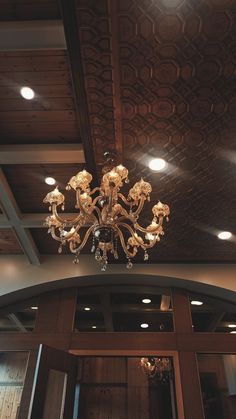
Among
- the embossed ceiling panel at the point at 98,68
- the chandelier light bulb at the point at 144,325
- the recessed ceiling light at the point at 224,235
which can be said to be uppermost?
the recessed ceiling light at the point at 224,235

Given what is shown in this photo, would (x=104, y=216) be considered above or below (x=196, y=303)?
below

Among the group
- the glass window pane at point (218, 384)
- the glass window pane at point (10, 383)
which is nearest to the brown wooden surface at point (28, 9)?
the glass window pane at point (218, 384)

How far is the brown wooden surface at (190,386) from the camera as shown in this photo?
3646 mm

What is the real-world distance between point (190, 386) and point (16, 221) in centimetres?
308

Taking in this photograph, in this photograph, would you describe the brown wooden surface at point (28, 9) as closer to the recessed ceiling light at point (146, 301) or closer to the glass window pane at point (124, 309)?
the glass window pane at point (124, 309)

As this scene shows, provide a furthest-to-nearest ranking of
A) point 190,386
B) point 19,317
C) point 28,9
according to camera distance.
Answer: point 19,317 → point 190,386 → point 28,9

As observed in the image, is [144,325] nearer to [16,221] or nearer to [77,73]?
[16,221]

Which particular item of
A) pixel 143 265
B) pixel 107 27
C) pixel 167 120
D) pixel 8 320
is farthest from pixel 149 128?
pixel 8 320

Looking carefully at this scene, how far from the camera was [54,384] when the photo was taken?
355 cm

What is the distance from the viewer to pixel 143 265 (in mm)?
4664

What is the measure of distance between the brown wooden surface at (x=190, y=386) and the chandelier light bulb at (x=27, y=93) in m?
3.67

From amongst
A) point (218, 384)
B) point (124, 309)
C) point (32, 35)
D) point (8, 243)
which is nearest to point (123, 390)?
point (218, 384)

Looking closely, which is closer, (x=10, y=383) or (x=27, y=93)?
(x=27, y=93)

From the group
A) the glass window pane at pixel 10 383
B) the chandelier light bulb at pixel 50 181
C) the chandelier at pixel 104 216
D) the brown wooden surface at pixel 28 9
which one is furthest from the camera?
the glass window pane at pixel 10 383
